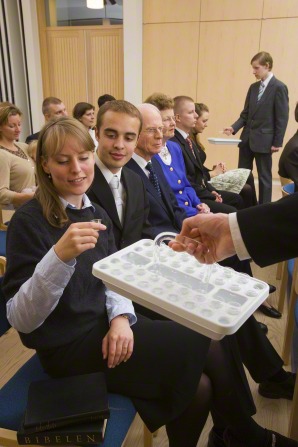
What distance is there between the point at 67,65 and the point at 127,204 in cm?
555

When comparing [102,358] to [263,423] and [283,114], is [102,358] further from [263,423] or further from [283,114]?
→ [283,114]

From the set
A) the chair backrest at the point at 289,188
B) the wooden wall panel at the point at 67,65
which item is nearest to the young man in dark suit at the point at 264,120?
the chair backrest at the point at 289,188

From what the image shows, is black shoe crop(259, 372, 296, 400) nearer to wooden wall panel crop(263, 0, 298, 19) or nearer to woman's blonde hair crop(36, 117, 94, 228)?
woman's blonde hair crop(36, 117, 94, 228)

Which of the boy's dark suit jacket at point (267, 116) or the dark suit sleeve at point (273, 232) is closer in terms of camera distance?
the dark suit sleeve at point (273, 232)

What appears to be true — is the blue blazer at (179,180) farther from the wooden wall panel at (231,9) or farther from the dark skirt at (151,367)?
the wooden wall panel at (231,9)

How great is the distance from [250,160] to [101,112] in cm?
336

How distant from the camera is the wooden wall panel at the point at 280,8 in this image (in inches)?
195

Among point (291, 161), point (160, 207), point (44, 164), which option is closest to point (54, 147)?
point (44, 164)

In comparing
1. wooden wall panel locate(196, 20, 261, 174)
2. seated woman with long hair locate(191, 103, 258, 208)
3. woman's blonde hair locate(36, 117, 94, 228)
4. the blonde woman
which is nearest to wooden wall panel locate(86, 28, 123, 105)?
wooden wall panel locate(196, 20, 261, 174)

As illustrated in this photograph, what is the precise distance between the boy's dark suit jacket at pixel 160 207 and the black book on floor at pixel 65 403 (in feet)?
3.01

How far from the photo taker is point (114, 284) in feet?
2.93

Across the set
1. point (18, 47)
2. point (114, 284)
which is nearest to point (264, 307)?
point (114, 284)

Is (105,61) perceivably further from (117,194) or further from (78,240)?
(78,240)

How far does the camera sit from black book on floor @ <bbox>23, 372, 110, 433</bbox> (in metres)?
0.83
